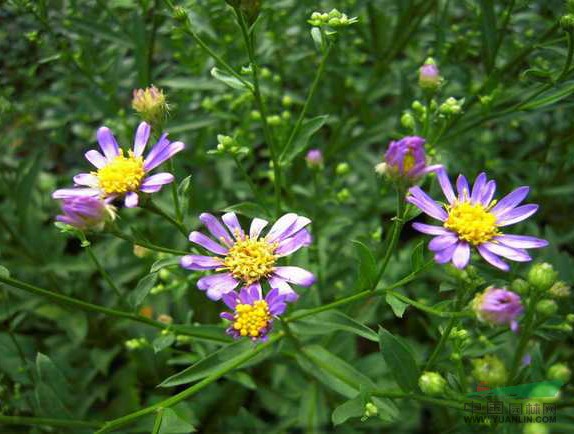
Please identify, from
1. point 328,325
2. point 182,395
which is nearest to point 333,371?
point 328,325

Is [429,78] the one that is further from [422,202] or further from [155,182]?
[155,182]

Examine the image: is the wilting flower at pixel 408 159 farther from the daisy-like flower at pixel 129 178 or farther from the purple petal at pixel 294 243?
the daisy-like flower at pixel 129 178

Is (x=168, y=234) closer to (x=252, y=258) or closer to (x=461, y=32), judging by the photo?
(x=252, y=258)

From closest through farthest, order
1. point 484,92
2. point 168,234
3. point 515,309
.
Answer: point 515,309 < point 484,92 < point 168,234

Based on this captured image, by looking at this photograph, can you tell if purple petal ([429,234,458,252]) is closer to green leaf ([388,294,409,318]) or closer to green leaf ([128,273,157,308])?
green leaf ([388,294,409,318])

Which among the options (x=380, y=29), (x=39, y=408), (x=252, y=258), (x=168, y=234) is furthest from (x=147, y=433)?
(x=380, y=29)

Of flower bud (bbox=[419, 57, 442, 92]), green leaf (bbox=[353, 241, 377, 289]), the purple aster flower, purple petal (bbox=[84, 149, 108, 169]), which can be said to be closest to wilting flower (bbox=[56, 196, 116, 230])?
purple petal (bbox=[84, 149, 108, 169])

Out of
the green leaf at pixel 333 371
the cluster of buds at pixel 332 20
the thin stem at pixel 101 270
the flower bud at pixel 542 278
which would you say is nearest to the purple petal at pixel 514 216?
the flower bud at pixel 542 278

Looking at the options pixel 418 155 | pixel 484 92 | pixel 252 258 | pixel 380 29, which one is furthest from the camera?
pixel 380 29
